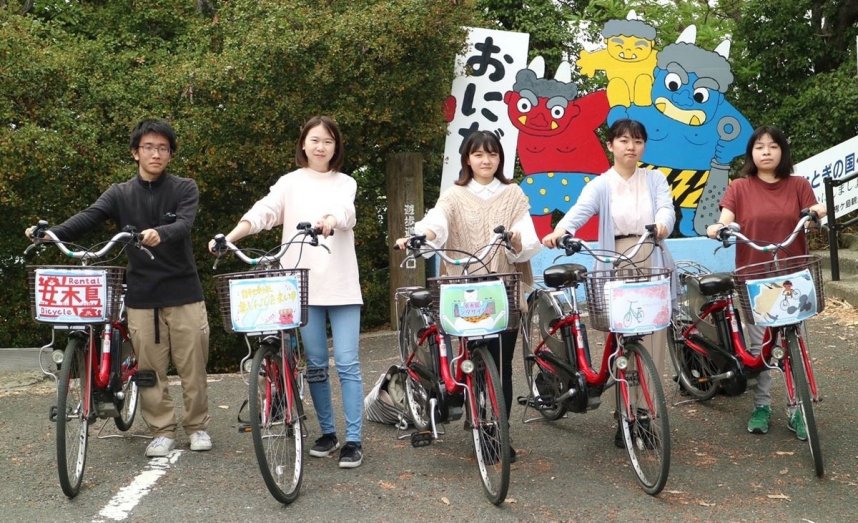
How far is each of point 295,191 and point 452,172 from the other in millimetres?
5209

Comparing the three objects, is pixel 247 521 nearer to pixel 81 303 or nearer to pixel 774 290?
pixel 81 303

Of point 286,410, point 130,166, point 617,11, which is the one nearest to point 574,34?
point 617,11

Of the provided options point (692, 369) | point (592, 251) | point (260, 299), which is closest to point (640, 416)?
point (592, 251)

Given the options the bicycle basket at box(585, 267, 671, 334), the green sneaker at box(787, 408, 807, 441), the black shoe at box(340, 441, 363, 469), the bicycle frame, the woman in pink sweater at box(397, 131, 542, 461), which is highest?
the woman in pink sweater at box(397, 131, 542, 461)

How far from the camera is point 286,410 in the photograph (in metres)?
4.86

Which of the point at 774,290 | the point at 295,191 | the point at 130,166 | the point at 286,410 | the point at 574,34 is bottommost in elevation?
the point at 286,410

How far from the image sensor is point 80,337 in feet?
16.7

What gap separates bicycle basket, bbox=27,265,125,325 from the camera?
192 inches

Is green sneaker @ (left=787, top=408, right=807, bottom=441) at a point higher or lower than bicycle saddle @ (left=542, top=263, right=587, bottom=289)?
lower

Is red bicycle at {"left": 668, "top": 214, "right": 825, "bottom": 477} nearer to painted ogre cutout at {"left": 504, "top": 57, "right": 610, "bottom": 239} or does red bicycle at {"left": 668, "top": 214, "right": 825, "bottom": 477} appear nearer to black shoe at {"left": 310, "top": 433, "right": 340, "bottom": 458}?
black shoe at {"left": 310, "top": 433, "right": 340, "bottom": 458}

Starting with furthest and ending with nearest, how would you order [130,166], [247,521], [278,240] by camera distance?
[278,240] → [130,166] → [247,521]

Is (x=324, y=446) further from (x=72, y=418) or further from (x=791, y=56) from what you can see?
(x=791, y=56)

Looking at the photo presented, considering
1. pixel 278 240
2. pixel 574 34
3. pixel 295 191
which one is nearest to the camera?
pixel 295 191

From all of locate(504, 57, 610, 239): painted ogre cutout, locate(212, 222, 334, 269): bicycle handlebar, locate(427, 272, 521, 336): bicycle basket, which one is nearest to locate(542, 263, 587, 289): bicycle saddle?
locate(427, 272, 521, 336): bicycle basket
